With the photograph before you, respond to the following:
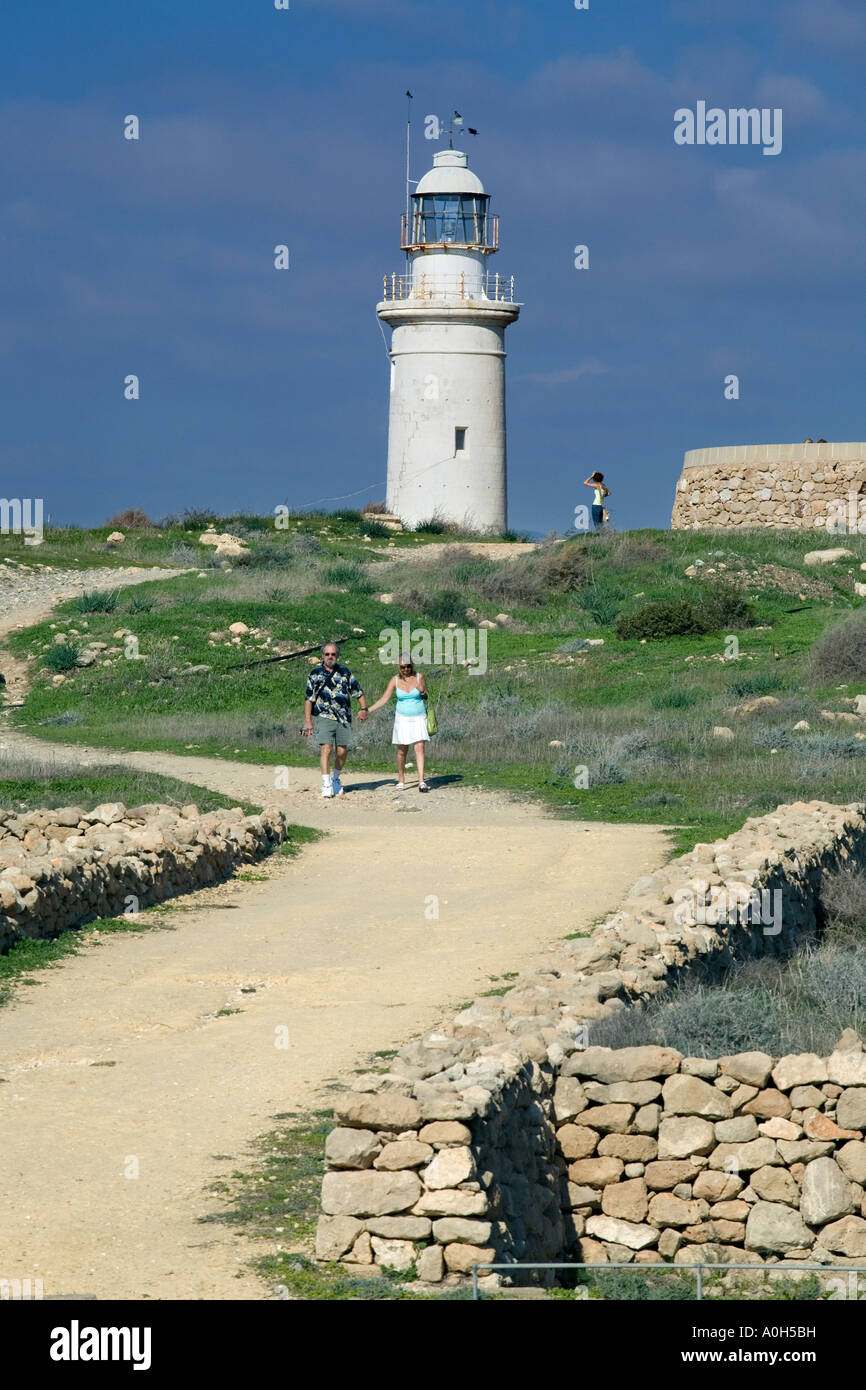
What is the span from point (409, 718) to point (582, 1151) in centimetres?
1111

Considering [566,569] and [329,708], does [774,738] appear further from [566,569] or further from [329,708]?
[566,569]

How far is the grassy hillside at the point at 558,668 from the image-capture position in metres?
19.7

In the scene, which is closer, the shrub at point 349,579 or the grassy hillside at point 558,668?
the grassy hillside at point 558,668

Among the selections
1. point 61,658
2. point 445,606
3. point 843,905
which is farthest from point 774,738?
point 445,606

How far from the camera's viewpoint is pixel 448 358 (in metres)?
45.5

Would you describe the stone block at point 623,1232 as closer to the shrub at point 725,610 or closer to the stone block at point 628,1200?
the stone block at point 628,1200

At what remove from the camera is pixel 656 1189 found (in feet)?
25.6

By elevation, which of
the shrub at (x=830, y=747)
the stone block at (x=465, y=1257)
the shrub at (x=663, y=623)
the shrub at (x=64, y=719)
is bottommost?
the stone block at (x=465, y=1257)

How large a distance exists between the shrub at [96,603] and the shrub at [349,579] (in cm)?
449

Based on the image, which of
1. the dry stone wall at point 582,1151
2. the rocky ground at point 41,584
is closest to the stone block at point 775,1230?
the dry stone wall at point 582,1151

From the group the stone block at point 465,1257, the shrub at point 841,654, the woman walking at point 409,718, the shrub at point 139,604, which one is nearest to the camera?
the stone block at point 465,1257

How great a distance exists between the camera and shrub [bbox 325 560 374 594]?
109 ft
